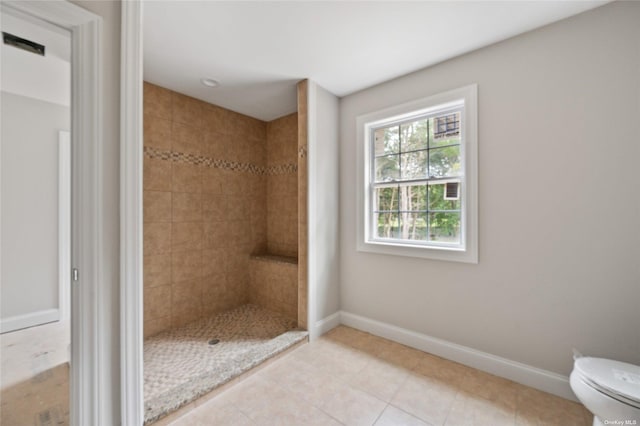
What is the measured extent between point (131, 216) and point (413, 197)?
214cm

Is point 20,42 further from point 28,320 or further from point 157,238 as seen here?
point 28,320

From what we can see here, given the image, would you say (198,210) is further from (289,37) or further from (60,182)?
(289,37)

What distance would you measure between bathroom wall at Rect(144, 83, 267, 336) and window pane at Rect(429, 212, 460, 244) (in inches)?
87.4

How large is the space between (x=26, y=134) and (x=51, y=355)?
2119 millimetres

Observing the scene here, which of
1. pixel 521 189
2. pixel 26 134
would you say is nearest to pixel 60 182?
pixel 26 134

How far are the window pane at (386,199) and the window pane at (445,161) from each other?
397mm

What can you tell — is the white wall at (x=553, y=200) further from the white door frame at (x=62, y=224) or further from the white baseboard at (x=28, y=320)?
the white baseboard at (x=28, y=320)

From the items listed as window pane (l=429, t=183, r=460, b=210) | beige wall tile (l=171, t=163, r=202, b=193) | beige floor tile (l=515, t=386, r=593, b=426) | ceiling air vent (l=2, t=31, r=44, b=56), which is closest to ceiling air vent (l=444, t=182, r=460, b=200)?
window pane (l=429, t=183, r=460, b=210)

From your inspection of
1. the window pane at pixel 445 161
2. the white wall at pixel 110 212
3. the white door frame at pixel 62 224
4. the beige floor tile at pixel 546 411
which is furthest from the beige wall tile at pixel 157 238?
the beige floor tile at pixel 546 411

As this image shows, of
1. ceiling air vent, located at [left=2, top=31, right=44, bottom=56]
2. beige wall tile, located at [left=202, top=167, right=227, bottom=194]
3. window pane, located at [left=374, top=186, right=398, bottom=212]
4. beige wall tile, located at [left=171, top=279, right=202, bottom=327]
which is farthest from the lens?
beige wall tile, located at [left=202, top=167, right=227, bottom=194]

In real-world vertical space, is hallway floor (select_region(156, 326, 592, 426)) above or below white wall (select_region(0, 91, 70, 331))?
below

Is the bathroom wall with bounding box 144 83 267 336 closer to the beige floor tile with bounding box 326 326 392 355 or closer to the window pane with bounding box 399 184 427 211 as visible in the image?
the beige floor tile with bounding box 326 326 392 355

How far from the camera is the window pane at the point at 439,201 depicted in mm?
2158

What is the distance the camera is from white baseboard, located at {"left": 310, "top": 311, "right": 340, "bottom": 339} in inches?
98.1
